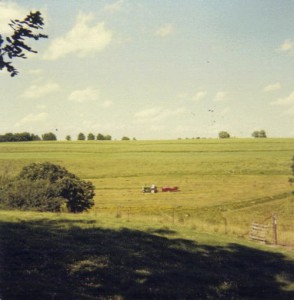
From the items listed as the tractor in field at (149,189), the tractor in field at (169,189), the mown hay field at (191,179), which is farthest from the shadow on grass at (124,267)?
the tractor in field at (169,189)

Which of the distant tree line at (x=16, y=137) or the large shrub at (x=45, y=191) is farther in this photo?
the distant tree line at (x=16, y=137)

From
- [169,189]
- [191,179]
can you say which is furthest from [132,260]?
[191,179]

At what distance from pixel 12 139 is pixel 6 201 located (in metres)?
125

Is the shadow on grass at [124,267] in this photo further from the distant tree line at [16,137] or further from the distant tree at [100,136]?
the distant tree at [100,136]

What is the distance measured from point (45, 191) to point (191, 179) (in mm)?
44346

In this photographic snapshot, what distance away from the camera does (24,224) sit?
17828 millimetres

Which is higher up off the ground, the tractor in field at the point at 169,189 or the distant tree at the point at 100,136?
the distant tree at the point at 100,136

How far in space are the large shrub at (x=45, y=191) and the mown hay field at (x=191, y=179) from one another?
178 inches

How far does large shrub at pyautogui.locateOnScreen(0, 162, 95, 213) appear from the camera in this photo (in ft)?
105

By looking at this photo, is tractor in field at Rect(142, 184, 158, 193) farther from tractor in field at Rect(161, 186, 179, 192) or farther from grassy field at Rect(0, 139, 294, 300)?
grassy field at Rect(0, 139, 294, 300)

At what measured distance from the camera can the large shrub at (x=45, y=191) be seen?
32000 millimetres

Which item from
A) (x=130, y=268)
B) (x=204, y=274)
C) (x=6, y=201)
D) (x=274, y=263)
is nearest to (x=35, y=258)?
(x=130, y=268)

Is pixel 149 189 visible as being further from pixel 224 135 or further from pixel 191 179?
pixel 224 135

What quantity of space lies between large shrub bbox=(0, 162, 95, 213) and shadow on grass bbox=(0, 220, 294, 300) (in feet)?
47.0
